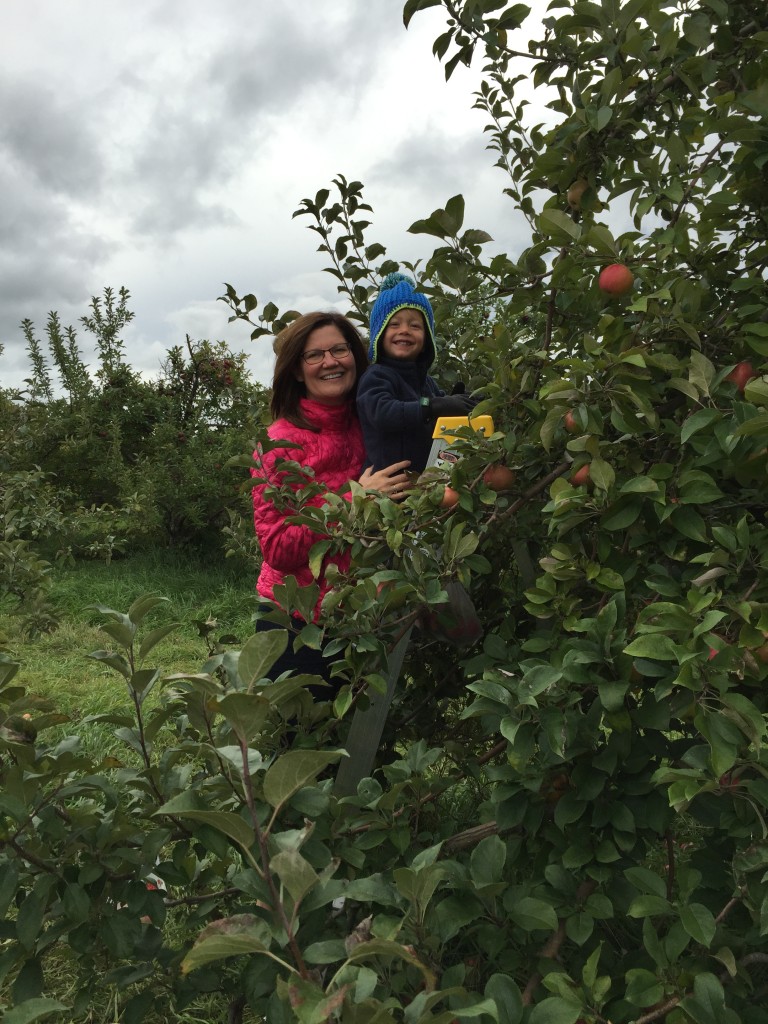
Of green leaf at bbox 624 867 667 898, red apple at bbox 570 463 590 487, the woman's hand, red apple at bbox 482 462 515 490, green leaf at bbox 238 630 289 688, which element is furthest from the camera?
the woman's hand

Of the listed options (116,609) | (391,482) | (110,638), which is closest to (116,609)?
(116,609)

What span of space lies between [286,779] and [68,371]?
8.34 meters

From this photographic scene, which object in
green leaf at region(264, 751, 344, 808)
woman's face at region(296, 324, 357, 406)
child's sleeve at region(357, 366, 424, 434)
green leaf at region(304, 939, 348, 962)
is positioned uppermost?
woman's face at region(296, 324, 357, 406)

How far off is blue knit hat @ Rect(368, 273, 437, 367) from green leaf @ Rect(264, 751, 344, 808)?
5.09 ft

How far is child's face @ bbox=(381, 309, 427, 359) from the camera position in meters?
2.20

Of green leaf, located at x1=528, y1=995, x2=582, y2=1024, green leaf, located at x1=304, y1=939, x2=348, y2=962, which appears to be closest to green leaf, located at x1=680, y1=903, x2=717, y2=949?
green leaf, located at x1=528, y1=995, x2=582, y2=1024

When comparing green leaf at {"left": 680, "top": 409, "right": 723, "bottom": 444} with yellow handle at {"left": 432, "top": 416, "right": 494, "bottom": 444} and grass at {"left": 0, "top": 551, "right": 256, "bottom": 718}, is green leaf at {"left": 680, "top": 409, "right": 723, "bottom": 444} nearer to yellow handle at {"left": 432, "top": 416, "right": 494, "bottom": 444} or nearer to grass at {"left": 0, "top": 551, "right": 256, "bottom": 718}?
yellow handle at {"left": 432, "top": 416, "right": 494, "bottom": 444}

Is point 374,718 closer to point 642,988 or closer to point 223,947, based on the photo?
point 642,988

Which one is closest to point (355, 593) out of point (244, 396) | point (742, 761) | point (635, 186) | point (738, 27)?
point (742, 761)

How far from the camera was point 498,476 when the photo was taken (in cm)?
149

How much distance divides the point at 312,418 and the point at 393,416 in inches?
15.0

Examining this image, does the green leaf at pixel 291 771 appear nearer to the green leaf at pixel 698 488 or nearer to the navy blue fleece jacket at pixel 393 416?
the green leaf at pixel 698 488

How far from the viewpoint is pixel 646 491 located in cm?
122

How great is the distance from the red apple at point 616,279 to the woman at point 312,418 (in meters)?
1.02
